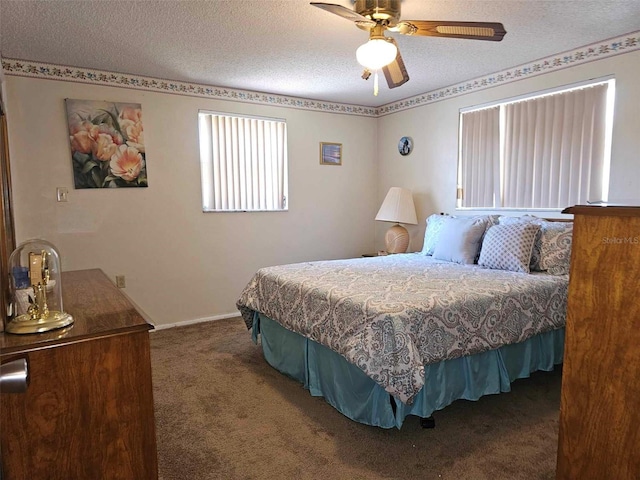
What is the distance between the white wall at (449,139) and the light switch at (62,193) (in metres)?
3.38

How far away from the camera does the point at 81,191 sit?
3.36 m

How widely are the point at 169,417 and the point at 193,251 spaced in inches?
76.7

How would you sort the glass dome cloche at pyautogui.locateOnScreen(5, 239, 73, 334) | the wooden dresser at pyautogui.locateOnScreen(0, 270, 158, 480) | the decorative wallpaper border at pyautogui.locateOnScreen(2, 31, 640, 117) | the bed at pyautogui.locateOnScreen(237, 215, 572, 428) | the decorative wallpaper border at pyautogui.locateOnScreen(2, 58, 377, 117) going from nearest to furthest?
the wooden dresser at pyautogui.locateOnScreen(0, 270, 158, 480)
the glass dome cloche at pyautogui.locateOnScreen(5, 239, 73, 334)
the bed at pyautogui.locateOnScreen(237, 215, 572, 428)
the decorative wallpaper border at pyautogui.locateOnScreen(2, 31, 640, 117)
the decorative wallpaper border at pyautogui.locateOnScreen(2, 58, 377, 117)

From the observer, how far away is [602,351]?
121cm

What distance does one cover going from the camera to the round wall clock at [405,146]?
14.6ft

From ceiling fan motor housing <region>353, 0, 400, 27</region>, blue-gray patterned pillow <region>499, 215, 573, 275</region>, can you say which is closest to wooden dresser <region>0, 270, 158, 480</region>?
ceiling fan motor housing <region>353, 0, 400, 27</region>

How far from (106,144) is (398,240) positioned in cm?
298

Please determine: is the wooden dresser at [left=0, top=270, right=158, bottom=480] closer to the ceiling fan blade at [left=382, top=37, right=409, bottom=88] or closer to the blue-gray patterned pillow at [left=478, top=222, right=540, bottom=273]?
the ceiling fan blade at [left=382, top=37, right=409, bottom=88]

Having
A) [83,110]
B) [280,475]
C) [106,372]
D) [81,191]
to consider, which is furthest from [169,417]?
[83,110]

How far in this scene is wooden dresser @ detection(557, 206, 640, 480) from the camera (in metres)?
1.14

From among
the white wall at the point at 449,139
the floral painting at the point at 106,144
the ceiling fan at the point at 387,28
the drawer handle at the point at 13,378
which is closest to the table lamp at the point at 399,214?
the white wall at the point at 449,139

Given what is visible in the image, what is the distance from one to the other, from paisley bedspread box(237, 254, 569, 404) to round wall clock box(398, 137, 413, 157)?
76.4 inches

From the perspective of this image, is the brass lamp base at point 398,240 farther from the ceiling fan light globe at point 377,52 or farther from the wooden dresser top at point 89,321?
the wooden dresser top at point 89,321

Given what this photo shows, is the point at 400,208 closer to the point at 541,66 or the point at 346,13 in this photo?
the point at 541,66
